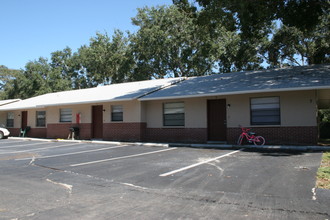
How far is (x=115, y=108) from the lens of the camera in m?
18.5

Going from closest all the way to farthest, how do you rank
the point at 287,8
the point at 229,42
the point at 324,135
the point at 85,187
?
1. the point at 85,187
2. the point at 287,8
3. the point at 324,135
4. the point at 229,42

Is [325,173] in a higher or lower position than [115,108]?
lower

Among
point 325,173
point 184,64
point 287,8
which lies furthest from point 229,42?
point 325,173

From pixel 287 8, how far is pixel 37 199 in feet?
46.3

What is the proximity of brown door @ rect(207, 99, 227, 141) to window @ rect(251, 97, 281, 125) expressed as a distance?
1636 mm

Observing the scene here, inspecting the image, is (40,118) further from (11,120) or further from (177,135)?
(177,135)

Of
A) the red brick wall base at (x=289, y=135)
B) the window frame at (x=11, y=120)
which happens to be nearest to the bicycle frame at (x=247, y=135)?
the red brick wall base at (x=289, y=135)

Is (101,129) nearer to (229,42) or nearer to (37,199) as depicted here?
(37,199)

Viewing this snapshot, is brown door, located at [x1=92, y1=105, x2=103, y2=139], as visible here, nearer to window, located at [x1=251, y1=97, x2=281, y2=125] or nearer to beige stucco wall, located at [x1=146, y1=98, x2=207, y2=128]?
beige stucco wall, located at [x1=146, y1=98, x2=207, y2=128]

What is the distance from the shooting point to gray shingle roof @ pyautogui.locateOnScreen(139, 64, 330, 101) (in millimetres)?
12297

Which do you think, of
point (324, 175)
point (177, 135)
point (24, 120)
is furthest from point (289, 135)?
point (24, 120)

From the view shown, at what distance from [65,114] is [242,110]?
528 inches

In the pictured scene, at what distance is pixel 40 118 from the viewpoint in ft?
76.9

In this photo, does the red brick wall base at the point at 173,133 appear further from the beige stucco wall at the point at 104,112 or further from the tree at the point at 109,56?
the tree at the point at 109,56
